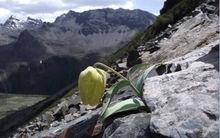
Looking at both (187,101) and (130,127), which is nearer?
(187,101)

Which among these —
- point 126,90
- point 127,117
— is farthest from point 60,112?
point 127,117

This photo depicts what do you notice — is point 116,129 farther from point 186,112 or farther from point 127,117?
point 186,112

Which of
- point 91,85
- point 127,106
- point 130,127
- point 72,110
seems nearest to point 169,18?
point 72,110

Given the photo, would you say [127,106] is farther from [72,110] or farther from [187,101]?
[72,110]

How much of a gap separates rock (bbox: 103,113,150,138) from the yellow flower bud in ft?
3.11

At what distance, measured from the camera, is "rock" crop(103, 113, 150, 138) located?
5.36 meters

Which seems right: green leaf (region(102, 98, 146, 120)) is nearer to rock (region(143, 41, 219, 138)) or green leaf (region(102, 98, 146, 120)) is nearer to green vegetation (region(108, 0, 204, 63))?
rock (region(143, 41, 219, 138))

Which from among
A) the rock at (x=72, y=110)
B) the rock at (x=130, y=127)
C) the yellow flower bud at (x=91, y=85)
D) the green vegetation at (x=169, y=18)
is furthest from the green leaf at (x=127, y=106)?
the green vegetation at (x=169, y=18)

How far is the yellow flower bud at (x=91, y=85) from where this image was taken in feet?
14.6

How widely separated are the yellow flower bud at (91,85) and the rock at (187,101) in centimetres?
74

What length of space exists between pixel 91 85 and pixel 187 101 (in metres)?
0.98

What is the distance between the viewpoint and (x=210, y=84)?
16.8 ft

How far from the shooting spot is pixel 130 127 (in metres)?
5.49

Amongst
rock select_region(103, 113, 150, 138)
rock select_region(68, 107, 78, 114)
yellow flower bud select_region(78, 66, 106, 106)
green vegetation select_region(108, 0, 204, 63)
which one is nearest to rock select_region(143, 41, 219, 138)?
rock select_region(103, 113, 150, 138)
